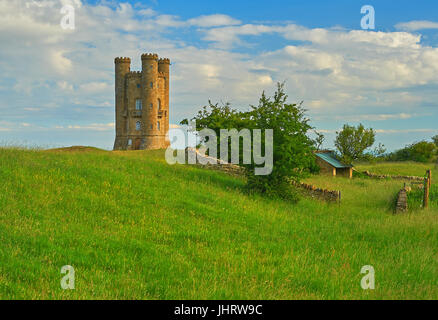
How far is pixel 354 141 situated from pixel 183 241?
4592 centimetres

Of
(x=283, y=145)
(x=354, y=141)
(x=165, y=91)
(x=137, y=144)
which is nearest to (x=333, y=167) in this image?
(x=354, y=141)

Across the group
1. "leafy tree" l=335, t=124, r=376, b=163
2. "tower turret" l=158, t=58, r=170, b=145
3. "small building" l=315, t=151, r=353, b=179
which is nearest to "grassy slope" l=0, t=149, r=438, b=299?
"small building" l=315, t=151, r=353, b=179

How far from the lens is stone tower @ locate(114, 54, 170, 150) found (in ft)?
193

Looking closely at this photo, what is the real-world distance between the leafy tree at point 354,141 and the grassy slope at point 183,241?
34.3 m

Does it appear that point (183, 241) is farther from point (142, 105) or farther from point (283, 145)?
point (142, 105)

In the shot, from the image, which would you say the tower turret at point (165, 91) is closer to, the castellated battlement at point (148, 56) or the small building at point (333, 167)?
the castellated battlement at point (148, 56)

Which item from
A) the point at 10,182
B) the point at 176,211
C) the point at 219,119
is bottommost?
the point at 176,211

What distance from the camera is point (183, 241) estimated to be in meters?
10.6

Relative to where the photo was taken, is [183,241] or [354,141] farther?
[354,141]

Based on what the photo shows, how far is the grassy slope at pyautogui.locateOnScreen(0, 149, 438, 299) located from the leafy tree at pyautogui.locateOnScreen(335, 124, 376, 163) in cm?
3435

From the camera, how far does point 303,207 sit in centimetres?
1916
